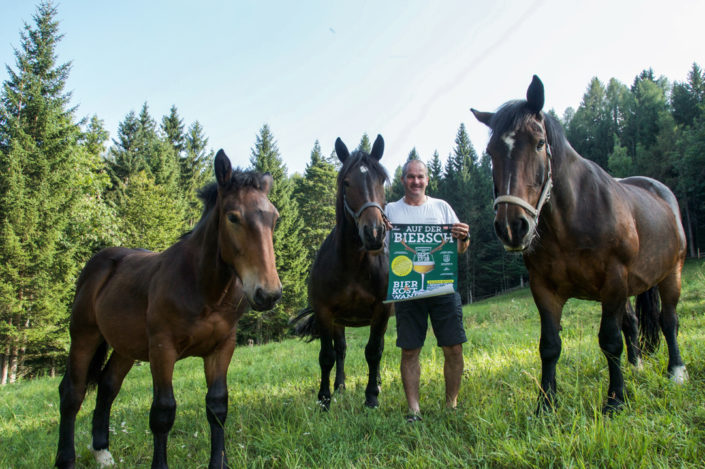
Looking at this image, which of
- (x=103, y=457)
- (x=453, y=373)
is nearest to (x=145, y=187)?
(x=103, y=457)

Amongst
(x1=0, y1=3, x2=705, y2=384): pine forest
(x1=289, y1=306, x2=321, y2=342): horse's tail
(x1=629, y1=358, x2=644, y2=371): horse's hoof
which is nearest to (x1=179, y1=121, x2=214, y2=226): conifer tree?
(x1=0, y1=3, x2=705, y2=384): pine forest

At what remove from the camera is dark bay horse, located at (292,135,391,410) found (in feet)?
13.6

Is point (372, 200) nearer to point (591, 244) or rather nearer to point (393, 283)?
point (393, 283)

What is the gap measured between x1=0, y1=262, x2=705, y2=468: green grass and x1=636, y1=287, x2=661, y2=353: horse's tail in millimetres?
146

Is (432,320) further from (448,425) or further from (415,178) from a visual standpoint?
(415,178)

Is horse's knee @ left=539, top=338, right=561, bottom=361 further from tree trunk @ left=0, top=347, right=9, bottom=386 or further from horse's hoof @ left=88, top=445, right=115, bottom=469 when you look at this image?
tree trunk @ left=0, top=347, right=9, bottom=386

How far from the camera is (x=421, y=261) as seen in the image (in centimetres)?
381

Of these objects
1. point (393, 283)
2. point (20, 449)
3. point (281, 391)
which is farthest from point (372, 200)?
point (20, 449)

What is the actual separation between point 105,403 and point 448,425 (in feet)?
10.7

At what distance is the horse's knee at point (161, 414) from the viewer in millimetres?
2902

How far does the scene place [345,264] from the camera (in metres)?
4.56

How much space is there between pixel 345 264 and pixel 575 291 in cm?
233

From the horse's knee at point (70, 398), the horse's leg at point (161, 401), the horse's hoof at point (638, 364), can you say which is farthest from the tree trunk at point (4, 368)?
the horse's hoof at point (638, 364)

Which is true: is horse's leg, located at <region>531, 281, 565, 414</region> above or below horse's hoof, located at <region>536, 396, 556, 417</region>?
above
